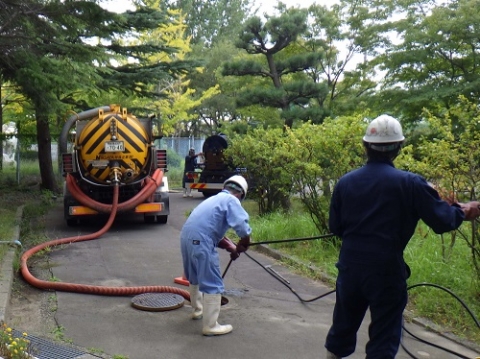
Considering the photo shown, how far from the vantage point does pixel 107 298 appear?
652 centimetres

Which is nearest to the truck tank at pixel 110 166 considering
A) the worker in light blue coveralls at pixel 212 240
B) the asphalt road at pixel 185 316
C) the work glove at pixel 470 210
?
the asphalt road at pixel 185 316

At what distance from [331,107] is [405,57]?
368cm

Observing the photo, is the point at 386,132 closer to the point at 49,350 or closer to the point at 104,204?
the point at 49,350

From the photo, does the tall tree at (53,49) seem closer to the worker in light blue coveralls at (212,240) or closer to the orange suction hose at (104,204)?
the orange suction hose at (104,204)

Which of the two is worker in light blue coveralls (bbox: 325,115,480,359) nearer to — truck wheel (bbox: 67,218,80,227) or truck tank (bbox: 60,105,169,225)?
truck tank (bbox: 60,105,169,225)

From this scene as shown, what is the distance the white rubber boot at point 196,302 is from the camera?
18.7ft

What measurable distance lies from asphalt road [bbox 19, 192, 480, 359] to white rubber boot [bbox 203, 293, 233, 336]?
8cm

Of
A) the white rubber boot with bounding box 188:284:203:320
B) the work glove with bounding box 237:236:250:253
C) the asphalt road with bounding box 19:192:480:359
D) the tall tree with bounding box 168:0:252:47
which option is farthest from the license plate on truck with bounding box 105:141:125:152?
the tall tree with bounding box 168:0:252:47

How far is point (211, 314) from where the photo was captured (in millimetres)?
5273

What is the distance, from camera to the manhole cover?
19.9ft

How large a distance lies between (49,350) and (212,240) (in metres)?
1.67

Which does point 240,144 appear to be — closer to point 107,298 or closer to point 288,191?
point 288,191

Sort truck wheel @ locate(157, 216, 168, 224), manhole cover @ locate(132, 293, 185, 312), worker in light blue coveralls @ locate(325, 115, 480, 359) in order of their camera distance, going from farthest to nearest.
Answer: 1. truck wheel @ locate(157, 216, 168, 224)
2. manhole cover @ locate(132, 293, 185, 312)
3. worker in light blue coveralls @ locate(325, 115, 480, 359)

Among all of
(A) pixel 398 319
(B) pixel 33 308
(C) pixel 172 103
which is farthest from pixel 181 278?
(C) pixel 172 103
